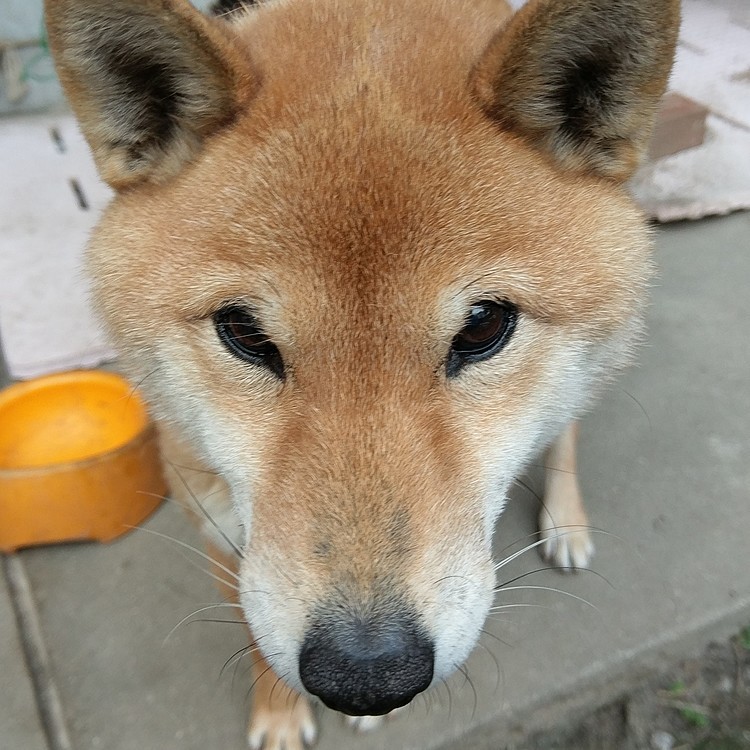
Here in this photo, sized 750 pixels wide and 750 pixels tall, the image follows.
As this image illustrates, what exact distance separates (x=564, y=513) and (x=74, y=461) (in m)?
1.73

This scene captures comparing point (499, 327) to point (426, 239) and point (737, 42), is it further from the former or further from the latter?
point (737, 42)

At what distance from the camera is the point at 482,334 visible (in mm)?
1424

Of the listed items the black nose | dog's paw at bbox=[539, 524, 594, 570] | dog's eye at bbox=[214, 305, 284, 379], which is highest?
dog's eye at bbox=[214, 305, 284, 379]

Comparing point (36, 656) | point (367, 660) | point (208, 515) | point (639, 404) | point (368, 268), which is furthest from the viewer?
point (639, 404)

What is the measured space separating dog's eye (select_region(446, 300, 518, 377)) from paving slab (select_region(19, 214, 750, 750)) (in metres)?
1.13

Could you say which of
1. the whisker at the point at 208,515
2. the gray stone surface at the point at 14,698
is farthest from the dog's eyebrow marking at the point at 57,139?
the whisker at the point at 208,515

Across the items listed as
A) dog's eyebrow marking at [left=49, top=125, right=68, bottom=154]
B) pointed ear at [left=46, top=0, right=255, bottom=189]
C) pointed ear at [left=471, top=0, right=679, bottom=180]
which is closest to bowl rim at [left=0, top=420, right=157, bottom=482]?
pointed ear at [left=46, top=0, right=255, bottom=189]

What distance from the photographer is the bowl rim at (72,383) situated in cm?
229

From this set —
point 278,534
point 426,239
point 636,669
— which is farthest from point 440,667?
point 636,669

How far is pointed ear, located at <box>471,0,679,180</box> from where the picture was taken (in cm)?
128

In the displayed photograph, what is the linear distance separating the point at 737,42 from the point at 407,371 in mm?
5738

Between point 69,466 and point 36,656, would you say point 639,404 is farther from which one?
point 36,656

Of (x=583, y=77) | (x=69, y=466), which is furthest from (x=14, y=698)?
(x=583, y=77)

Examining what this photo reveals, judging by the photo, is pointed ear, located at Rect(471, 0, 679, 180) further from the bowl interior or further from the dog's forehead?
the bowl interior
